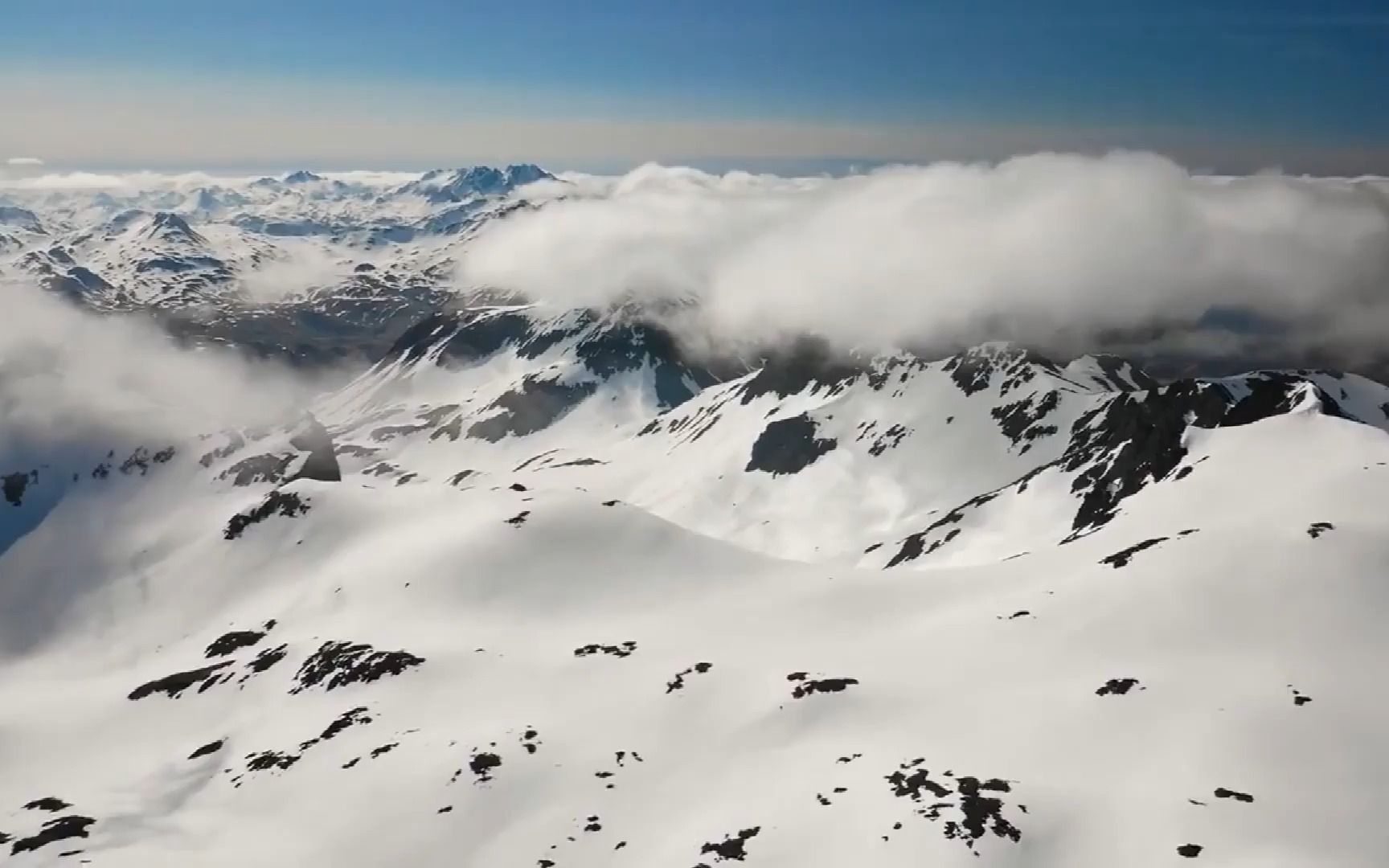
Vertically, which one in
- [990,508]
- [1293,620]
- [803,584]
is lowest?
[990,508]

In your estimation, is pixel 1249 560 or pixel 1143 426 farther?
pixel 1143 426

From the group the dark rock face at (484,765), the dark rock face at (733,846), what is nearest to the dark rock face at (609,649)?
the dark rock face at (484,765)

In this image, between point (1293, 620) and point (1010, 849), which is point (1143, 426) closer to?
point (1293, 620)

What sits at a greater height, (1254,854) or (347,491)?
(1254,854)

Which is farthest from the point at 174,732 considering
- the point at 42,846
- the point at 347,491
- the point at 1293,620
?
the point at 1293,620

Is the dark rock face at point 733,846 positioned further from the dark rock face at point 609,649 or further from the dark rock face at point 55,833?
the dark rock face at point 55,833

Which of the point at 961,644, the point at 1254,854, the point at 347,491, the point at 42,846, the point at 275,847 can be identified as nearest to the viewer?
the point at 1254,854

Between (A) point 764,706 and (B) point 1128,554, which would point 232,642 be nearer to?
(A) point 764,706

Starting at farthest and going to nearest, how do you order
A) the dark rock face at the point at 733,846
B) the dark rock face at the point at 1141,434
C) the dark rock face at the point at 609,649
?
the dark rock face at the point at 1141,434 → the dark rock face at the point at 609,649 → the dark rock face at the point at 733,846
